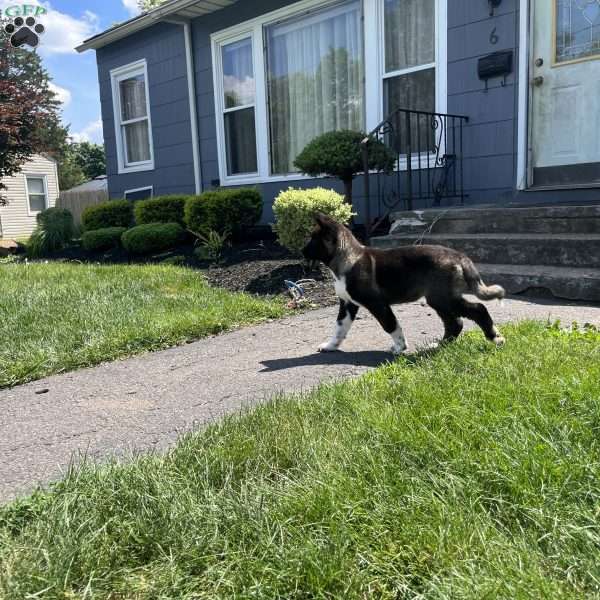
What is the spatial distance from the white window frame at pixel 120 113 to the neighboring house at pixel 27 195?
595 inches

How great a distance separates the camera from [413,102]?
25.1ft

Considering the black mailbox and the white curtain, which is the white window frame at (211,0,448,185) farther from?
the black mailbox

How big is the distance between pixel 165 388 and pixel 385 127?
5.26 metres

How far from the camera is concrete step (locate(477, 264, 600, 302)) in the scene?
184 inches

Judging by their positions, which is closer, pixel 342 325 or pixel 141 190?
pixel 342 325

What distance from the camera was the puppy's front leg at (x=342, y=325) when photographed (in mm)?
4023

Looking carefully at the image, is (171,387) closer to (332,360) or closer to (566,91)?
(332,360)

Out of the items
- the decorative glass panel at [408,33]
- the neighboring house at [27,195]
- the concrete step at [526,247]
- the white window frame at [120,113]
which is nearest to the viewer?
the concrete step at [526,247]

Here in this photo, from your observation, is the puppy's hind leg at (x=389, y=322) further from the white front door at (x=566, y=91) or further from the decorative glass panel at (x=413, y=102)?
the decorative glass panel at (x=413, y=102)

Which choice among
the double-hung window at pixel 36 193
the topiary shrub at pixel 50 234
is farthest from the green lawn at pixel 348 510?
the double-hung window at pixel 36 193

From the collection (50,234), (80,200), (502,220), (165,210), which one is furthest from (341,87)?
(80,200)

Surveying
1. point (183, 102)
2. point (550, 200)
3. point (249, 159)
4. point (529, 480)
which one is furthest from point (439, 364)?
point (183, 102)

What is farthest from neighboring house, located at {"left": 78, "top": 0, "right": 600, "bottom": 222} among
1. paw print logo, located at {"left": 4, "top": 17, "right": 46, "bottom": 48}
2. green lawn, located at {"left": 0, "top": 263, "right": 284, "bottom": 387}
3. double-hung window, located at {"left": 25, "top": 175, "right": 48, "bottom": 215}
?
double-hung window, located at {"left": 25, "top": 175, "right": 48, "bottom": 215}

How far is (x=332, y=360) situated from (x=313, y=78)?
632 cm
